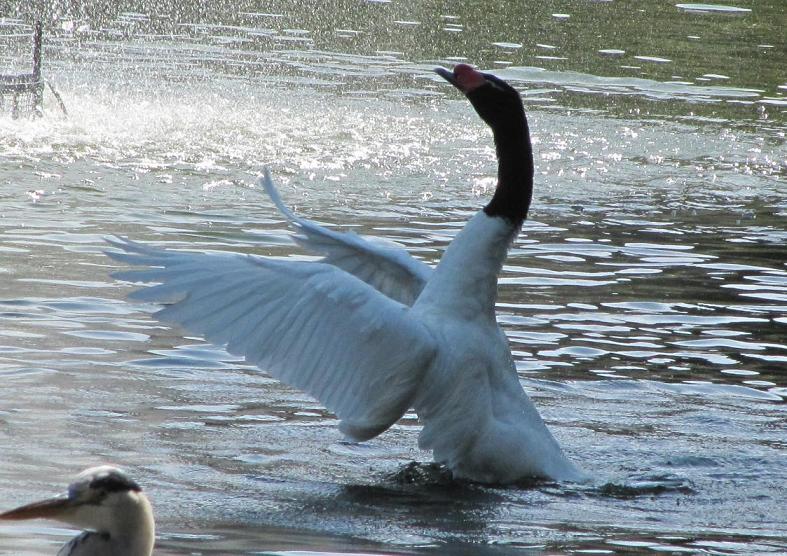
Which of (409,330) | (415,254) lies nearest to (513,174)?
(409,330)

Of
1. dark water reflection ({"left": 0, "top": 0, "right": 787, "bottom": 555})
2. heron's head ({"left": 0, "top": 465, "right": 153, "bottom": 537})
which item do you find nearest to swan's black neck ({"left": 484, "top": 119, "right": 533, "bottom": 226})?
dark water reflection ({"left": 0, "top": 0, "right": 787, "bottom": 555})

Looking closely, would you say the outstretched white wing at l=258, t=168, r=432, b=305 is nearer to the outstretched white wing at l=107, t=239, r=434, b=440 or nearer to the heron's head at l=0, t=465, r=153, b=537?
the outstretched white wing at l=107, t=239, r=434, b=440

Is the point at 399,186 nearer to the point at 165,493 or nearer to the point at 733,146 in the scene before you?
the point at 733,146

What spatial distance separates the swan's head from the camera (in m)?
6.48

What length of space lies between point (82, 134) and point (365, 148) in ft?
9.26

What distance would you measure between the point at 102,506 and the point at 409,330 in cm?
240

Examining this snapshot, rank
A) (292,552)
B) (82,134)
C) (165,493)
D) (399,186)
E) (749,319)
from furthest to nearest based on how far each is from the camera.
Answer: (82,134) < (399,186) < (749,319) < (165,493) < (292,552)

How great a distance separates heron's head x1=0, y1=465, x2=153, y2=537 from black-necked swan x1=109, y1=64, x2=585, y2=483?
218 cm

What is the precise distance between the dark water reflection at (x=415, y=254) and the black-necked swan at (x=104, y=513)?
3.56 ft

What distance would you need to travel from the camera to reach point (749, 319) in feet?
30.7

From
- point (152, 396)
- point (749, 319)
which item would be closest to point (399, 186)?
point (749, 319)

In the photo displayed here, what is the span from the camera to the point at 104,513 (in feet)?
12.7

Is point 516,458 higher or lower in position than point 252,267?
lower

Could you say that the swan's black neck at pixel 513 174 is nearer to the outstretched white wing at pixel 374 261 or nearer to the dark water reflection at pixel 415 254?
the outstretched white wing at pixel 374 261
